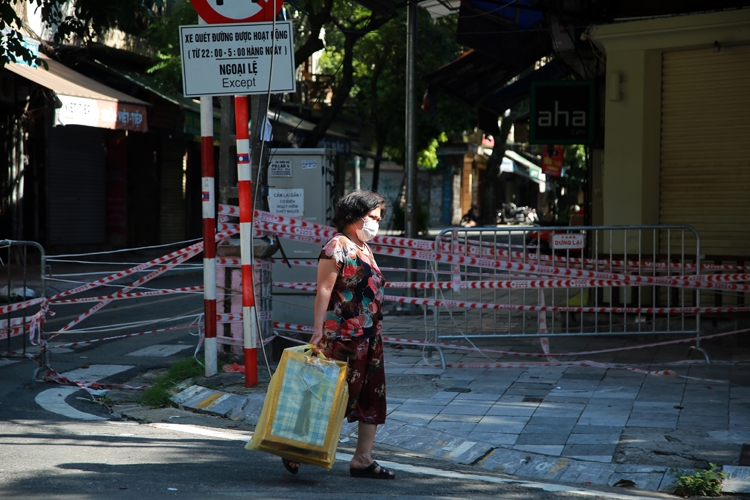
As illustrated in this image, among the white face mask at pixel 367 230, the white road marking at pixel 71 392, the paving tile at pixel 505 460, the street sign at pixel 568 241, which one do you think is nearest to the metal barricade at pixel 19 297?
the white road marking at pixel 71 392

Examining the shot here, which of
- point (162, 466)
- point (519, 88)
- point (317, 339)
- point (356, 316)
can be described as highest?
point (519, 88)

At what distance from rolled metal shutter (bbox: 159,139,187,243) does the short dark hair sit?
19355 millimetres

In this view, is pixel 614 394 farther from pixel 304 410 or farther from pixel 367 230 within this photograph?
pixel 304 410

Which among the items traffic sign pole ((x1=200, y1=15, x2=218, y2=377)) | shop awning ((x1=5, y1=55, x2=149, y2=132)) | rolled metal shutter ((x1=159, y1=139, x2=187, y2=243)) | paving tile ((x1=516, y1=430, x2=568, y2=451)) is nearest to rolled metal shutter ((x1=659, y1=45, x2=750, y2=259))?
paving tile ((x1=516, y1=430, x2=568, y2=451))

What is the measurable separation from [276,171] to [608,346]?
424 centimetres

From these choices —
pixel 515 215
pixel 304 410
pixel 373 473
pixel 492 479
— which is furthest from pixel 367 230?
pixel 515 215

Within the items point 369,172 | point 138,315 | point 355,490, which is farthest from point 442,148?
point 355,490

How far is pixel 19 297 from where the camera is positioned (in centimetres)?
1220

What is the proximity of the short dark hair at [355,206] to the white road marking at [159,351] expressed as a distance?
15.5ft

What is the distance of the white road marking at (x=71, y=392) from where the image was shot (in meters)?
6.23

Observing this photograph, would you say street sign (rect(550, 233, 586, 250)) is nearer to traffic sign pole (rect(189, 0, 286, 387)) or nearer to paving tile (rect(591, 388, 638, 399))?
paving tile (rect(591, 388, 638, 399))

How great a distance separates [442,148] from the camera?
Result: 150 feet

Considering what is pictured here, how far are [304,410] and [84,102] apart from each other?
12511mm

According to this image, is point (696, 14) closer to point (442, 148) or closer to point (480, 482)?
point (480, 482)
